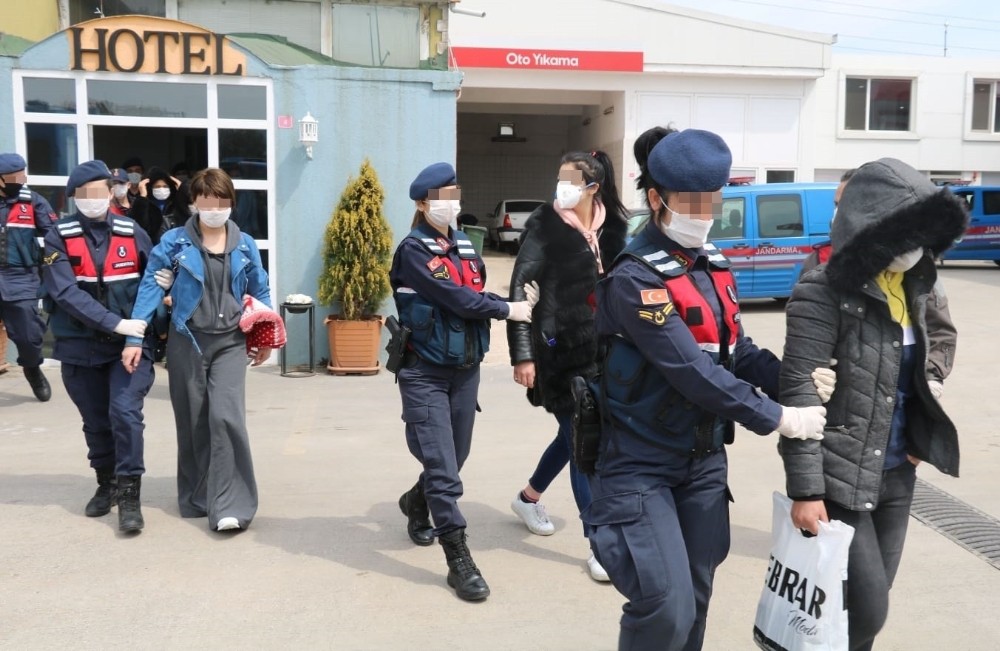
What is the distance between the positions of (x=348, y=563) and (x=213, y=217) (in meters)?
1.93

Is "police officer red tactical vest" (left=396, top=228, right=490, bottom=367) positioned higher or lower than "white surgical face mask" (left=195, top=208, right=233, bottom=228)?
lower

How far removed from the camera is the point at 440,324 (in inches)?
175

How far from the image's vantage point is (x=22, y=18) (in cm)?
1031

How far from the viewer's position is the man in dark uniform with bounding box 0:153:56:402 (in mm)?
7590

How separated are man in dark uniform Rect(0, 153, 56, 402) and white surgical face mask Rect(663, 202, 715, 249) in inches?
247

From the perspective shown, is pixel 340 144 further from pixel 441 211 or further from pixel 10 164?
pixel 441 211

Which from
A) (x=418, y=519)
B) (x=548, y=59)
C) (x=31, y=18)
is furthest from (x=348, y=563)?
(x=548, y=59)

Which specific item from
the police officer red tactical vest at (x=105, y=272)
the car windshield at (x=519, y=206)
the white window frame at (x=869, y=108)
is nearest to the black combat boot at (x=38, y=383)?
the police officer red tactical vest at (x=105, y=272)

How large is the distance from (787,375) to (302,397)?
20.5 ft

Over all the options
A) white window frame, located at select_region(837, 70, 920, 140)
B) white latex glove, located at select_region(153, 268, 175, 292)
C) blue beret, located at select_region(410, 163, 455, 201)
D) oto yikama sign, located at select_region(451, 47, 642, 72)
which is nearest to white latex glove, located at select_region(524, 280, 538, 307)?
blue beret, located at select_region(410, 163, 455, 201)

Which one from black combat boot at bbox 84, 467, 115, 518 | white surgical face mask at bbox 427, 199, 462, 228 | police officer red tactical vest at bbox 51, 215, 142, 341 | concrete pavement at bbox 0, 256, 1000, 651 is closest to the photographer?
concrete pavement at bbox 0, 256, 1000, 651

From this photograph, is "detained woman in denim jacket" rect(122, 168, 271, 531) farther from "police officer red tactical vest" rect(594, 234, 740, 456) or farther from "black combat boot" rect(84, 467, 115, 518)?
"police officer red tactical vest" rect(594, 234, 740, 456)

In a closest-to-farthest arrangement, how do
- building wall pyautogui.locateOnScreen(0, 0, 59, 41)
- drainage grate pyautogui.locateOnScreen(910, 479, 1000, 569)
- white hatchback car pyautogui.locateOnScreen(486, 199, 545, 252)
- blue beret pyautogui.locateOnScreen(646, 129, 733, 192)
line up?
blue beret pyautogui.locateOnScreen(646, 129, 733, 192) → drainage grate pyautogui.locateOnScreen(910, 479, 1000, 569) → building wall pyautogui.locateOnScreen(0, 0, 59, 41) → white hatchback car pyautogui.locateOnScreen(486, 199, 545, 252)

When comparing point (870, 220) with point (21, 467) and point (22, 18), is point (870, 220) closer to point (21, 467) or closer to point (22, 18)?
point (21, 467)
